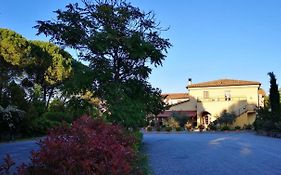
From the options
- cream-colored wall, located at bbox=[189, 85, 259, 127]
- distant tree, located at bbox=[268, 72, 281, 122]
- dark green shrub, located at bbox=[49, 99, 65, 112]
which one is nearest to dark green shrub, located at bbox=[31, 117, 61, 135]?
dark green shrub, located at bbox=[49, 99, 65, 112]

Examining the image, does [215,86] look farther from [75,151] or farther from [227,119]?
[75,151]

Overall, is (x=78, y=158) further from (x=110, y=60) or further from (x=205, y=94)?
(x=205, y=94)

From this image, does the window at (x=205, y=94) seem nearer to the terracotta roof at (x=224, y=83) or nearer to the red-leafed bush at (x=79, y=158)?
the terracotta roof at (x=224, y=83)

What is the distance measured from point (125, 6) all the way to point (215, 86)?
4275cm

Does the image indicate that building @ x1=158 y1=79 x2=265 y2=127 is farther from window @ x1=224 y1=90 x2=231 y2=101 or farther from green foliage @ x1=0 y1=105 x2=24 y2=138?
green foliage @ x1=0 y1=105 x2=24 y2=138

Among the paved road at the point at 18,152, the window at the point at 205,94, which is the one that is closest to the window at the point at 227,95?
the window at the point at 205,94

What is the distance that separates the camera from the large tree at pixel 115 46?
2072 centimetres

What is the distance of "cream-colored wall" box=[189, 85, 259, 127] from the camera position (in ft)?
198

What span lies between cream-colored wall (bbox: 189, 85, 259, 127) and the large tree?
39.4 metres

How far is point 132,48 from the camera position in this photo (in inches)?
819

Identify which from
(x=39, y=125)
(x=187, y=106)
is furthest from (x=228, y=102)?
(x=39, y=125)

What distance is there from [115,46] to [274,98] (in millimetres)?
19020

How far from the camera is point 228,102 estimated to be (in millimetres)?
61156

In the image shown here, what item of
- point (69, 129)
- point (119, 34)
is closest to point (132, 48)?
point (119, 34)
